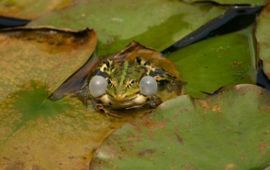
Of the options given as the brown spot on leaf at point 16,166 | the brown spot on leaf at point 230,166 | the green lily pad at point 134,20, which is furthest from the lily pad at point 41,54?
the brown spot on leaf at point 230,166

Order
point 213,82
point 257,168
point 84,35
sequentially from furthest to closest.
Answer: point 84,35 < point 213,82 < point 257,168

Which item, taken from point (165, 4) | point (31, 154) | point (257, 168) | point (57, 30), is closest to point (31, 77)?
point (57, 30)

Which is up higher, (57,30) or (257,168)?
(57,30)

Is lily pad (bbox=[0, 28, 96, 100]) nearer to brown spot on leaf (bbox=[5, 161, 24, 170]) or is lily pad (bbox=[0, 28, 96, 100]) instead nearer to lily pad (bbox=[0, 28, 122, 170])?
lily pad (bbox=[0, 28, 122, 170])

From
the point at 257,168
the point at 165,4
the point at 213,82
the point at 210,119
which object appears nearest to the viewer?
the point at 257,168

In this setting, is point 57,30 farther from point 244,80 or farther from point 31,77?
point 244,80

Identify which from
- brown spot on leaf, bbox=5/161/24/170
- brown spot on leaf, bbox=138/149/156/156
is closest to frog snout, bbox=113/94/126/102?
brown spot on leaf, bbox=138/149/156/156

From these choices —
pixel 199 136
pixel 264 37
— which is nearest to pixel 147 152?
pixel 199 136
